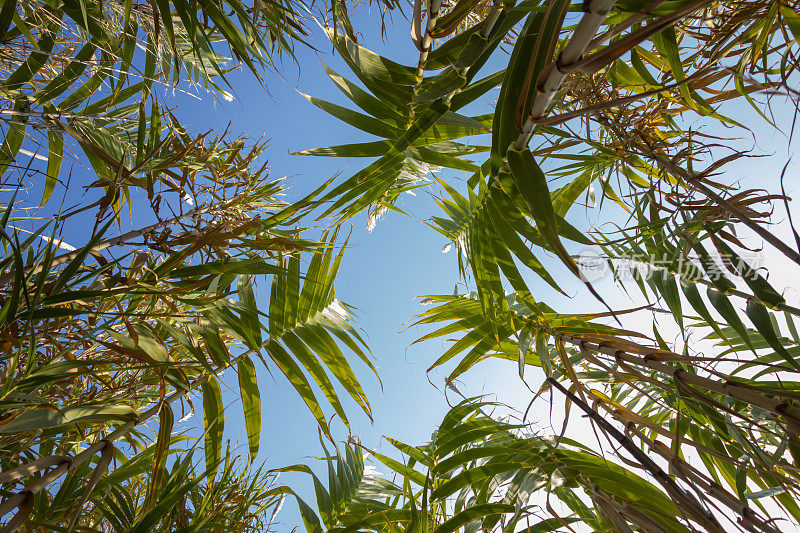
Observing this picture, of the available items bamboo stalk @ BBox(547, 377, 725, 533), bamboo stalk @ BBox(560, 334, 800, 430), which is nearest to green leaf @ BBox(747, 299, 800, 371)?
bamboo stalk @ BBox(560, 334, 800, 430)

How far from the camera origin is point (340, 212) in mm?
728

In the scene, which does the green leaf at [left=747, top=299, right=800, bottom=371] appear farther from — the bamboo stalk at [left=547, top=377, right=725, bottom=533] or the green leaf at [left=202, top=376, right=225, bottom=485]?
the green leaf at [left=202, top=376, right=225, bottom=485]

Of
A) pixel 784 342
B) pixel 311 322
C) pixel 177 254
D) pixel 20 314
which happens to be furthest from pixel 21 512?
pixel 784 342

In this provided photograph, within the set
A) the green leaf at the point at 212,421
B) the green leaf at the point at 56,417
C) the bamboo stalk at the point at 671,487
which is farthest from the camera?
the green leaf at the point at 212,421

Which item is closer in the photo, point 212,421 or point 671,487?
point 671,487

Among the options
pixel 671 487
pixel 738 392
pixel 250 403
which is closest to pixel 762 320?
pixel 738 392

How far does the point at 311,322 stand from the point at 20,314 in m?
0.42

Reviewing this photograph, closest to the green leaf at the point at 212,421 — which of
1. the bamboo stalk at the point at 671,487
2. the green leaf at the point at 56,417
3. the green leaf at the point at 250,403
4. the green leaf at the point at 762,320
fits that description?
the green leaf at the point at 250,403

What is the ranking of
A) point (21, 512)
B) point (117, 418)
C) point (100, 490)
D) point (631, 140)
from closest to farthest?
point (21, 512), point (117, 418), point (631, 140), point (100, 490)

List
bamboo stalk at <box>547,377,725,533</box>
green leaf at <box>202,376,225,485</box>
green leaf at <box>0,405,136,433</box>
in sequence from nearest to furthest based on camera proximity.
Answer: bamboo stalk at <box>547,377,725,533</box>, green leaf at <box>0,405,136,433</box>, green leaf at <box>202,376,225,485</box>

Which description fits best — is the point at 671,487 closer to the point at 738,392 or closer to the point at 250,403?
the point at 738,392

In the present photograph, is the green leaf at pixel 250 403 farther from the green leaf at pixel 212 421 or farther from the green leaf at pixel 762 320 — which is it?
the green leaf at pixel 762 320

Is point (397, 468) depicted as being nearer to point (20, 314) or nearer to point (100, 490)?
point (100, 490)

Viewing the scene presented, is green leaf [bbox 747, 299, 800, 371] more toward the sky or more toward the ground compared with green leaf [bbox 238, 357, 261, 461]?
more toward the ground
